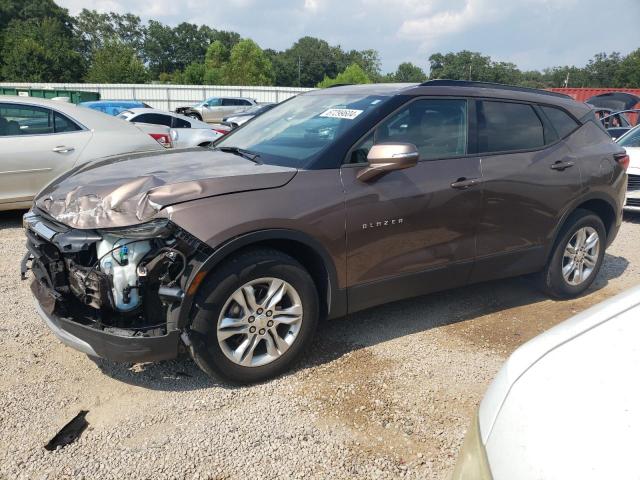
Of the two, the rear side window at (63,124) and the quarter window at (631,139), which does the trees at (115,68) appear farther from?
the quarter window at (631,139)

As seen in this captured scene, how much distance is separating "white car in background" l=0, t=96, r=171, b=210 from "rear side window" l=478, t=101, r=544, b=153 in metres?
3.71

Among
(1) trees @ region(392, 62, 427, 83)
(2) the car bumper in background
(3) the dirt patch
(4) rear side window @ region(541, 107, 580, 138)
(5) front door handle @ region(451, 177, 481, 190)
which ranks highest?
(1) trees @ region(392, 62, 427, 83)

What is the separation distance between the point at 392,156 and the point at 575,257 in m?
2.56

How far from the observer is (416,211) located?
3.43 metres

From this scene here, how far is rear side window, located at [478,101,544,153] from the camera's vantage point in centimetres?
391

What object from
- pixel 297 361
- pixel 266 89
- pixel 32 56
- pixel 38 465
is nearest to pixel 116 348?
pixel 38 465

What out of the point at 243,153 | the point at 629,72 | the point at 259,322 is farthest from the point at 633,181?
the point at 629,72

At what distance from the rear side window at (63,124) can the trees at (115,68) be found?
55.0 metres

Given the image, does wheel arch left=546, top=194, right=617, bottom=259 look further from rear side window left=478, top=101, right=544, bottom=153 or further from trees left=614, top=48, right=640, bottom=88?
trees left=614, top=48, right=640, bottom=88

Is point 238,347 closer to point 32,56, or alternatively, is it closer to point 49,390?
point 49,390

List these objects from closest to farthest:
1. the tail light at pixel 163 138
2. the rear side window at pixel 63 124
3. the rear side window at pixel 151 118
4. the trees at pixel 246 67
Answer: the rear side window at pixel 63 124 < the tail light at pixel 163 138 < the rear side window at pixel 151 118 < the trees at pixel 246 67

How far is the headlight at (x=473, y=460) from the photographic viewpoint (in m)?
1.35

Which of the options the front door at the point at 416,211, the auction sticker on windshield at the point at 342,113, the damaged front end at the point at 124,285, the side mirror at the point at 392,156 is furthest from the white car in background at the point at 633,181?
the damaged front end at the point at 124,285

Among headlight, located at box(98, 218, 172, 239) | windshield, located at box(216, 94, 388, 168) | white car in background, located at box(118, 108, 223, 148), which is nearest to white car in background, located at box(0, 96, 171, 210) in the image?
white car in background, located at box(118, 108, 223, 148)
